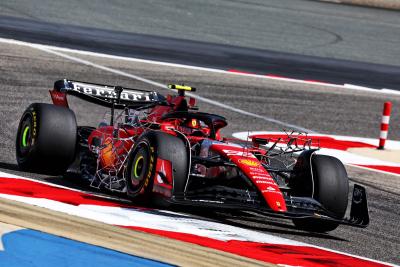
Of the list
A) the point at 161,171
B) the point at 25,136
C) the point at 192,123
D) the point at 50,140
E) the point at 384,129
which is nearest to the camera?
the point at 161,171

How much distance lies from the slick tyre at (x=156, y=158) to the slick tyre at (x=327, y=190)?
139 cm

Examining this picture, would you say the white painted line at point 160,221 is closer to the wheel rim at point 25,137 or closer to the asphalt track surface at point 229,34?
the wheel rim at point 25,137

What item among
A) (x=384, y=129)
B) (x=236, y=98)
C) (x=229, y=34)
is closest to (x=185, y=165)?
(x=384, y=129)

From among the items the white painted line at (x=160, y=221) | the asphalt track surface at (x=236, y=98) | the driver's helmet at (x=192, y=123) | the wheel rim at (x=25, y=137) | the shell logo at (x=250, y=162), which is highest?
the driver's helmet at (x=192, y=123)

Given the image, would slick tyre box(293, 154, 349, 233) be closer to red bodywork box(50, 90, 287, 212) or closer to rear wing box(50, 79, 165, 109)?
red bodywork box(50, 90, 287, 212)

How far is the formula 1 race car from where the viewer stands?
32.7 ft

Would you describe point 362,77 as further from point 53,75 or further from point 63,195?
point 63,195

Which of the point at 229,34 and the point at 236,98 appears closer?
the point at 236,98

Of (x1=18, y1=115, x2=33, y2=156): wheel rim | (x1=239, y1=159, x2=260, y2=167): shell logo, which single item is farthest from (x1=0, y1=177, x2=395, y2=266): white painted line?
(x1=18, y1=115, x2=33, y2=156): wheel rim

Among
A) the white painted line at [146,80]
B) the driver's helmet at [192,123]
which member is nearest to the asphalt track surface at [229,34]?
the white painted line at [146,80]

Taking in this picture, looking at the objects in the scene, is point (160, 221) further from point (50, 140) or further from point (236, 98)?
point (236, 98)

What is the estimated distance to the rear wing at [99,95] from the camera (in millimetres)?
12523

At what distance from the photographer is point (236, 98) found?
20.7 metres

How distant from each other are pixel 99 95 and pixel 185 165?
2.93 metres
